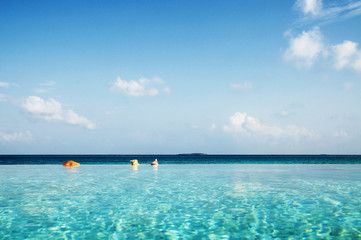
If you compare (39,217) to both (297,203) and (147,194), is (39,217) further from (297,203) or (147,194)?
(297,203)

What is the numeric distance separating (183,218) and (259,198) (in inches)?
237

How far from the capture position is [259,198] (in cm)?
1498

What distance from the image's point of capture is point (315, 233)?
28.8 ft

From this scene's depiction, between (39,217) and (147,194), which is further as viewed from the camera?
(147,194)

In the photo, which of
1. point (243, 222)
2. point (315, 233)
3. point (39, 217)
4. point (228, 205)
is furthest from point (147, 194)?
point (315, 233)

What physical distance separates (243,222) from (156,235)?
3.34 metres

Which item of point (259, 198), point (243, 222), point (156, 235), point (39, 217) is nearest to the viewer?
point (156, 235)

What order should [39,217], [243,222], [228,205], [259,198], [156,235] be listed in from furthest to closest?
[259,198] → [228,205] → [39,217] → [243,222] → [156,235]

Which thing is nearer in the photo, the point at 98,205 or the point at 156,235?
the point at 156,235

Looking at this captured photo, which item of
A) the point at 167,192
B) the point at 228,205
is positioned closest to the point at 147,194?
the point at 167,192

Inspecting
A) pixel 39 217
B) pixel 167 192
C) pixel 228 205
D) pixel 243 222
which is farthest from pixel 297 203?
pixel 39 217

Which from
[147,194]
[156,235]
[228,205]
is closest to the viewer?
[156,235]

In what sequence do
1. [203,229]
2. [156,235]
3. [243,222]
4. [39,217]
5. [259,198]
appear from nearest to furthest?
[156,235], [203,229], [243,222], [39,217], [259,198]

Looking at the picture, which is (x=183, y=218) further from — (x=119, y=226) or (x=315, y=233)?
(x=315, y=233)
